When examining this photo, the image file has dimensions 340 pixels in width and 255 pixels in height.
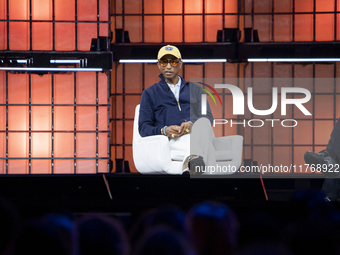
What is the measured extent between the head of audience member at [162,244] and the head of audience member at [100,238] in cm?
6

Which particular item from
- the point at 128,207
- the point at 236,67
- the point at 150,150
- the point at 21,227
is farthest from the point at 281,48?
the point at 21,227

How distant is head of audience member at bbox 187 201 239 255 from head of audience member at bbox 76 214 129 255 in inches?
4.8

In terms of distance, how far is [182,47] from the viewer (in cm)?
521

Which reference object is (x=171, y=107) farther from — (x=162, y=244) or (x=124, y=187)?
(x=162, y=244)

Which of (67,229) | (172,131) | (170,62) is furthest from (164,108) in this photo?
(67,229)

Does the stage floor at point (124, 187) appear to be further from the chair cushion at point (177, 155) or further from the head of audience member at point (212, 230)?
the head of audience member at point (212, 230)

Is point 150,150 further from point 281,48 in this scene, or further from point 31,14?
point 31,14

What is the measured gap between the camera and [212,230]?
65cm

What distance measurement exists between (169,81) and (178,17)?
3.04m

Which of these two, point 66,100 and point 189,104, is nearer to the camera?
point 189,104

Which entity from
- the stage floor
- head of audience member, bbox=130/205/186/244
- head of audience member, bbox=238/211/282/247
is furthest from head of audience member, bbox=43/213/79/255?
the stage floor

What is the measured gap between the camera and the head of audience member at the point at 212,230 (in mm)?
623

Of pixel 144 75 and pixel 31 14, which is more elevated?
pixel 31 14

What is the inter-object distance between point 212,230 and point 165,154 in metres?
1.95
